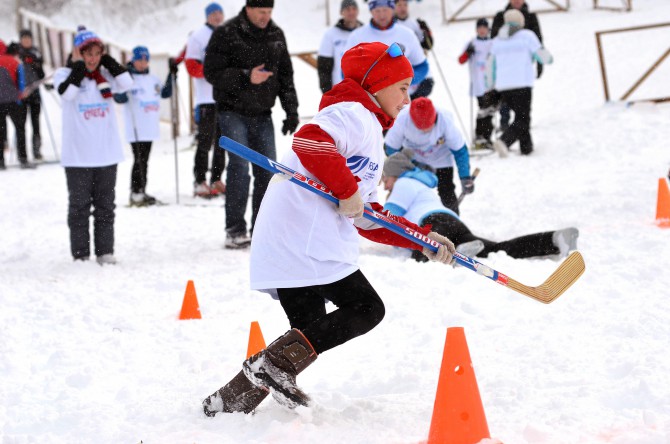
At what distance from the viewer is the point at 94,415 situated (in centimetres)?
315

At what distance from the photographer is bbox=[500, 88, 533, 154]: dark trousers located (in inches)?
416

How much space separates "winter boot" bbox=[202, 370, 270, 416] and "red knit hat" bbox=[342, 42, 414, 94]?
45.9 inches

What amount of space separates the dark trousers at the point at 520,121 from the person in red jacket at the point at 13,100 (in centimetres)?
687

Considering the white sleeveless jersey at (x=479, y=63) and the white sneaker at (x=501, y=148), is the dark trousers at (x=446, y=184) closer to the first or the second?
the white sneaker at (x=501, y=148)

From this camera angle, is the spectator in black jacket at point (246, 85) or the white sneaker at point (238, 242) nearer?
the spectator in black jacket at point (246, 85)

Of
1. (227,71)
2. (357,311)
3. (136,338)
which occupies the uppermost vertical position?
(227,71)

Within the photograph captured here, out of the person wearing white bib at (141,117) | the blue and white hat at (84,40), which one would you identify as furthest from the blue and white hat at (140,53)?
the blue and white hat at (84,40)

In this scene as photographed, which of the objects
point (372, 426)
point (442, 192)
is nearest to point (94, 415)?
point (372, 426)

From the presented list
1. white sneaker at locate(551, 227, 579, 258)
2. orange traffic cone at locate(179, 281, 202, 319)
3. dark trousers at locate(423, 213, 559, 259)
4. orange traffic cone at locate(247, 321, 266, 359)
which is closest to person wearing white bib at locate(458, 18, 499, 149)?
dark trousers at locate(423, 213, 559, 259)

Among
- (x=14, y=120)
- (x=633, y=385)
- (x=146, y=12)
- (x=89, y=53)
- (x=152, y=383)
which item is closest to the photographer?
(x=633, y=385)

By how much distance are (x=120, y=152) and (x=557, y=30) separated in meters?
15.8

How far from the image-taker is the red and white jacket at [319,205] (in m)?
2.82

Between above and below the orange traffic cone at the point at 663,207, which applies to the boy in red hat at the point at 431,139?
above

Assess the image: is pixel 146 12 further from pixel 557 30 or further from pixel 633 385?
pixel 633 385
